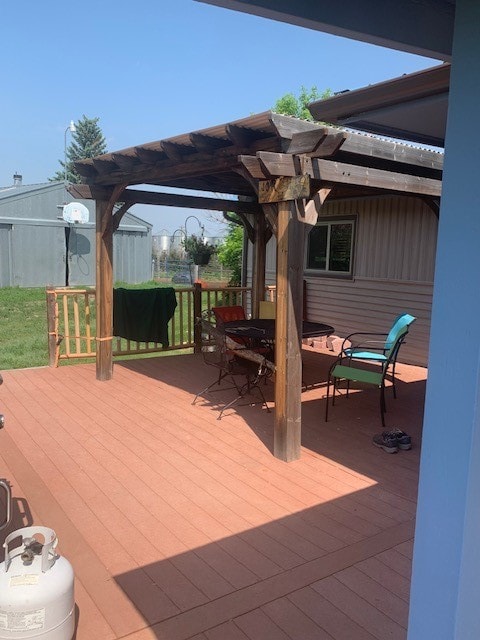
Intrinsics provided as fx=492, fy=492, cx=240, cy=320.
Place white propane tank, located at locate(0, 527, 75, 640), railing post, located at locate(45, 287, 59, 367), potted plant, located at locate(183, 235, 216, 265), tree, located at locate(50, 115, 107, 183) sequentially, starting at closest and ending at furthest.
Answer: white propane tank, located at locate(0, 527, 75, 640), railing post, located at locate(45, 287, 59, 367), potted plant, located at locate(183, 235, 216, 265), tree, located at locate(50, 115, 107, 183)

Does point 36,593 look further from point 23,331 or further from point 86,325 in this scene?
point 23,331

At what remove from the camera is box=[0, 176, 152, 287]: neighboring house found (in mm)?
17359

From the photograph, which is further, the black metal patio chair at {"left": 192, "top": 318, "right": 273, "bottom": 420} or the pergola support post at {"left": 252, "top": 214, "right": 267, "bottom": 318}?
the pergola support post at {"left": 252, "top": 214, "right": 267, "bottom": 318}

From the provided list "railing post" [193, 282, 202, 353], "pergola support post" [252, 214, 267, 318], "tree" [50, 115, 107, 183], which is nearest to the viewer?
"pergola support post" [252, 214, 267, 318]

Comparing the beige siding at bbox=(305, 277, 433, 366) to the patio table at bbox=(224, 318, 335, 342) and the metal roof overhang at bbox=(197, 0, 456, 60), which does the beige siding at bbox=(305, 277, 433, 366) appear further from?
the metal roof overhang at bbox=(197, 0, 456, 60)

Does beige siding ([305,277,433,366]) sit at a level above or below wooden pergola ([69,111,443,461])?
below

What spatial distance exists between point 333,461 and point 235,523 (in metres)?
1.15

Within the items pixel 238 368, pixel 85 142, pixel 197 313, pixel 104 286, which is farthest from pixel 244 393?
pixel 85 142

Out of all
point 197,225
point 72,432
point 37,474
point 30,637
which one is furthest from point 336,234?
point 197,225

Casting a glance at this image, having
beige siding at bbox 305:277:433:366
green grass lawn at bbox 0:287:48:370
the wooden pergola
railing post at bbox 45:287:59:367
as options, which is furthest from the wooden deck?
green grass lawn at bbox 0:287:48:370

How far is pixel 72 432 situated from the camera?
426 cm

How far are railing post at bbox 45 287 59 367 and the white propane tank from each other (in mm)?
4878

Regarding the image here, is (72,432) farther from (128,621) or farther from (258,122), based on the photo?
(258,122)

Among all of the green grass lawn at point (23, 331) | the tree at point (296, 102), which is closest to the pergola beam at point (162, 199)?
the green grass lawn at point (23, 331)
